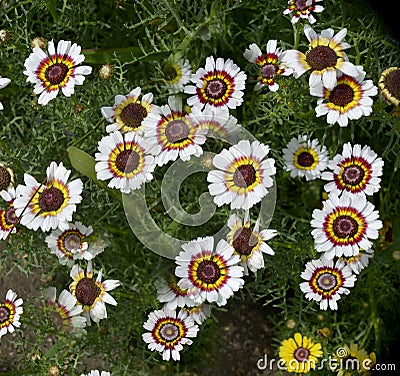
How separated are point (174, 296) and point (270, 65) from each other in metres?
0.63

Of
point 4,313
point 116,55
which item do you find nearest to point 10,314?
point 4,313

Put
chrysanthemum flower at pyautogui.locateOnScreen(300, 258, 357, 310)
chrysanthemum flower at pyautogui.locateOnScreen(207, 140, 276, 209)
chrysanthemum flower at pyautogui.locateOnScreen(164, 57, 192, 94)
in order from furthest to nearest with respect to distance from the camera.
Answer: chrysanthemum flower at pyautogui.locateOnScreen(164, 57, 192, 94)
chrysanthemum flower at pyautogui.locateOnScreen(300, 258, 357, 310)
chrysanthemum flower at pyautogui.locateOnScreen(207, 140, 276, 209)

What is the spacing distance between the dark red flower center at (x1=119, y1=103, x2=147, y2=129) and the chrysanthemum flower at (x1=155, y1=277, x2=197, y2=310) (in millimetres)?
417

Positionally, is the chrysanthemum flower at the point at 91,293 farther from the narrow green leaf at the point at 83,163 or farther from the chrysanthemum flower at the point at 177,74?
the chrysanthemum flower at the point at 177,74

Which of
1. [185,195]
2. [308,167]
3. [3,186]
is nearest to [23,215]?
[3,186]

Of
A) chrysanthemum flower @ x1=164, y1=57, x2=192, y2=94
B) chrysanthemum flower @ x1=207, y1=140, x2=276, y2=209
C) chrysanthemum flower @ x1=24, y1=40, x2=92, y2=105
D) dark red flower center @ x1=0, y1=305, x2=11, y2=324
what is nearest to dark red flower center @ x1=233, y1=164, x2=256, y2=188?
chrysanthemum flower @ x1=207, y1=140, x2=276, y2=209

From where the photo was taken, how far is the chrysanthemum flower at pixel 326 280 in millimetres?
1564

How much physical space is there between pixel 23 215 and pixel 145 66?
29.1 inches

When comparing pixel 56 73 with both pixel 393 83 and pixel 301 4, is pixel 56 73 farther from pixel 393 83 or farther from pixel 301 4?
pixel 393 83

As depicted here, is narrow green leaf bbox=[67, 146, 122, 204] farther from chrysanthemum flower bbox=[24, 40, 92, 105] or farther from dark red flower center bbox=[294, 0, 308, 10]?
dark red flower center bbox=[294, 0, 308, 10]

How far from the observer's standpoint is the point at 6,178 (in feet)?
5.27

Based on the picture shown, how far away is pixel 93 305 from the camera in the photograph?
1.60 metres

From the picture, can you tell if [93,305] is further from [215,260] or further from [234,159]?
[234,159]

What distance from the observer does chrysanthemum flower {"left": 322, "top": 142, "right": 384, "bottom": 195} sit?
1.56 m
